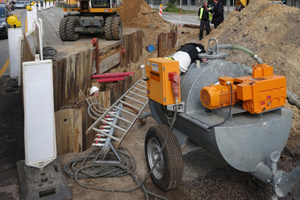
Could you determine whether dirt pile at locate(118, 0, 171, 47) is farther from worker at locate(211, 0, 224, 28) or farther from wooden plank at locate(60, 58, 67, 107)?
wooden plank at locate(60, 58, 67, 107)

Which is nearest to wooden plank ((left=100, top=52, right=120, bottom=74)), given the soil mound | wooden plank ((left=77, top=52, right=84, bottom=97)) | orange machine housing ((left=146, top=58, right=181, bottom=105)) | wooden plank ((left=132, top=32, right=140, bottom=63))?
wooden plank ((left=132, top=32, right=140, bottom=63))

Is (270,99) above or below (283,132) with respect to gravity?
above

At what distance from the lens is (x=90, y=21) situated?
14.1 metres

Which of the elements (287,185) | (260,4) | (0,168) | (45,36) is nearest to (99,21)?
(45,36)

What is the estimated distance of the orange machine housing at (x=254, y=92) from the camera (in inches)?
135

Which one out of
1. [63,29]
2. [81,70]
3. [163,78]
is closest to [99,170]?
[163,78]

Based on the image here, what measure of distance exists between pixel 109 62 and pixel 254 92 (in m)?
8.38

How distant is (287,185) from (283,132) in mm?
698

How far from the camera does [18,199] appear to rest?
3922 mm

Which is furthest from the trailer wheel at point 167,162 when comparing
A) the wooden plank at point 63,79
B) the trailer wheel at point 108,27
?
the trailer wheel at point 108,27

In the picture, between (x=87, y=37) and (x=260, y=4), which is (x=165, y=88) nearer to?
(x=260, y=4)

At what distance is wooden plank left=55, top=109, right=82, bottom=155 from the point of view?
5.25 metres

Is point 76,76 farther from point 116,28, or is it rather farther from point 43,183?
point 116,28

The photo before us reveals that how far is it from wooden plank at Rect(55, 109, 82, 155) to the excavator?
9.33 metres
